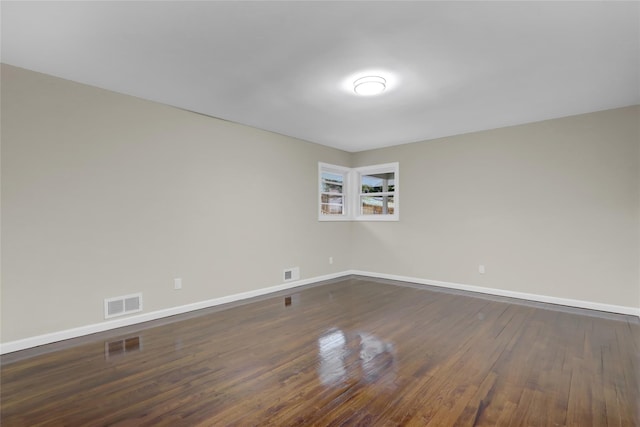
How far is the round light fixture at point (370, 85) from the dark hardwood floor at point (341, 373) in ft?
8.12

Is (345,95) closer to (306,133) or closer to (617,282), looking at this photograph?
(306,133)

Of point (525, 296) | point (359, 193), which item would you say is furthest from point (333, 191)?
point (525, 296)

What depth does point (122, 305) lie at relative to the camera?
3.39 m

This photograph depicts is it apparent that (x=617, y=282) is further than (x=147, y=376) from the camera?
Yes

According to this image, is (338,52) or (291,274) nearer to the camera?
(338,52)

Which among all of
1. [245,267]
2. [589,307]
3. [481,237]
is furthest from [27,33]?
[589,307]

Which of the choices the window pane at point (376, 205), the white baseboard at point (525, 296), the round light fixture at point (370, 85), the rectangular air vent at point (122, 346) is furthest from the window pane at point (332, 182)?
the rectangular air vent at point (122, 346)

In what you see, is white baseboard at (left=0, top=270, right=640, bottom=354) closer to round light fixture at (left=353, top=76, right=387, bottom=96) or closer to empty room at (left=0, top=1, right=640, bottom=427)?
empty room at (left=0, top=1, right=640, bottom=427)

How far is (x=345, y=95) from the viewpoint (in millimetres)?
3498

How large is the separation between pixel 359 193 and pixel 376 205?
0.45m

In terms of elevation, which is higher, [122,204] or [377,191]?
[377,191]

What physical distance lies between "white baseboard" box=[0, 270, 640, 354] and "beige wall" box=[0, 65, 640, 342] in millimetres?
70

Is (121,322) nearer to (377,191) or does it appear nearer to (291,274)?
(291,274)

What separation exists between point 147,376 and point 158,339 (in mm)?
766
